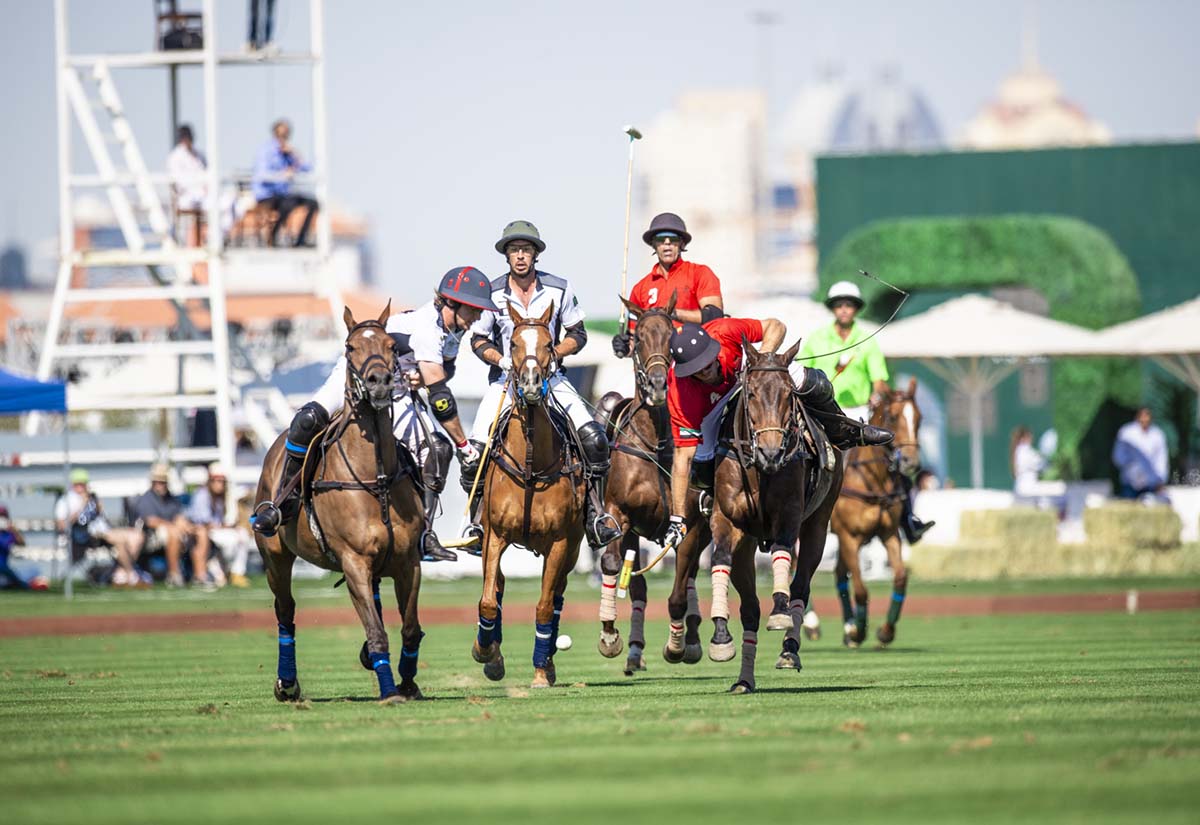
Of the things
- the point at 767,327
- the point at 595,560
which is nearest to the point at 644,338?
the point at 767,327

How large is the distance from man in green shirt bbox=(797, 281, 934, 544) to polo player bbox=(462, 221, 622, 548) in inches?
171

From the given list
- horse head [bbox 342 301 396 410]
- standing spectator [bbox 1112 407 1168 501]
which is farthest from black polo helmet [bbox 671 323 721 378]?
standing spectator [bbox 1112 407 1168 501]

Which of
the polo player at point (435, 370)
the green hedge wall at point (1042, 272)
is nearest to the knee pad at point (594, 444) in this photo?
the polo player at point (435, 370)

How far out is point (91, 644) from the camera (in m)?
20.6

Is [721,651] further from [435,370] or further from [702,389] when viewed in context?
[435,370]

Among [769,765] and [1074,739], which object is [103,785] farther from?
[1074,739]

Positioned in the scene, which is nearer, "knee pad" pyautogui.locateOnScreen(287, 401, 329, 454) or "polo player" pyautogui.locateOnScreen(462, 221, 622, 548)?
"knee pad" pyautogui.locateOnScreen(287, 401, 329, 454)

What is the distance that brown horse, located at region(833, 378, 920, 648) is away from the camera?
19.1 m

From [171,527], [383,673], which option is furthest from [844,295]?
[171,527]

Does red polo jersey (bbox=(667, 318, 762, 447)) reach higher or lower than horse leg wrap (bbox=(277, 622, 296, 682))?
higher

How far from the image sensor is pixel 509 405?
45.3 ft

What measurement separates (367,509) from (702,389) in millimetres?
2910

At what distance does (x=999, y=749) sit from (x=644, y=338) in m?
5.14

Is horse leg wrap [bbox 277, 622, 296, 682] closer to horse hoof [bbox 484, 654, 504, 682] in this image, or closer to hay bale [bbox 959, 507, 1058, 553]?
horse hoof [bbox 484, 654, 504, 682]
